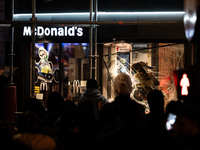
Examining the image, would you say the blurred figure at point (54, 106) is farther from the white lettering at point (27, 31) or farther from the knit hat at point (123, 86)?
the white lettering at point (27, 31)

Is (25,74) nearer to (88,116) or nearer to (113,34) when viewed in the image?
(113,34)

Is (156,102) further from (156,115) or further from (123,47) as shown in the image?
(123,47)

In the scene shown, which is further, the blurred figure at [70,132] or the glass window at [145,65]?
the glass window at [145,65]

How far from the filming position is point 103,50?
375 inches

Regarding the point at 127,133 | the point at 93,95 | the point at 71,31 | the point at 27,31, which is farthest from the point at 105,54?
the point at 127,133

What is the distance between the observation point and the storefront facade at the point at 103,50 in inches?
360

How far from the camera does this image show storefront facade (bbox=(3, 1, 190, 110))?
9.16m

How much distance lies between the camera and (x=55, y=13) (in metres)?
9.62

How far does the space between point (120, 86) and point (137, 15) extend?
14.7ft

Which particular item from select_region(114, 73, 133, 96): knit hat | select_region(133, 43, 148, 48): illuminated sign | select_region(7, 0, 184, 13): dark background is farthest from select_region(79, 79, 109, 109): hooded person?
select_region(7, 0, 184, 13): dark background

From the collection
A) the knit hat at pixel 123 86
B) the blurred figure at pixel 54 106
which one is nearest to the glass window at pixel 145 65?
the knit hat at pixel 123 86

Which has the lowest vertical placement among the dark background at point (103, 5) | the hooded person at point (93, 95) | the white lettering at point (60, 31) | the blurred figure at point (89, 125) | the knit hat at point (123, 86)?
the blurred figure at point (89, 125)

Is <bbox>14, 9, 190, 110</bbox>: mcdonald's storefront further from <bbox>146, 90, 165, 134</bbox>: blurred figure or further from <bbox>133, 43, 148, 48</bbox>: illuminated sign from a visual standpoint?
<bbox>146, 90, 165, 134</bbox>: blurred figure

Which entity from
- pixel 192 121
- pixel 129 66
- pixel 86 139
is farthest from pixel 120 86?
pixel 129 66
